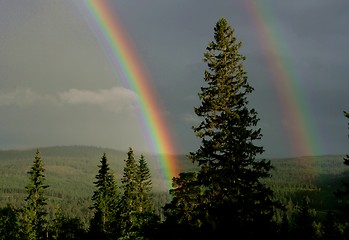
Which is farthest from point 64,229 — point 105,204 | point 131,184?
point 131,184

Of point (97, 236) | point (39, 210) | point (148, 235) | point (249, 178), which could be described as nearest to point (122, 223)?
point (97, 236)

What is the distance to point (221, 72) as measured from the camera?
29625mm

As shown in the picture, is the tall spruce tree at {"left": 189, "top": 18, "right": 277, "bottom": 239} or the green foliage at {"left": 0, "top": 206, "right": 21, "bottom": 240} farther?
the green foliage at {"left": 0, "top": 206, "right": 21, "bottom": 240}

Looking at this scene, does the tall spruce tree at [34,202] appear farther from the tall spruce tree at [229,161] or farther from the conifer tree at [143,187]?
the tall spruce tree at [229,161]

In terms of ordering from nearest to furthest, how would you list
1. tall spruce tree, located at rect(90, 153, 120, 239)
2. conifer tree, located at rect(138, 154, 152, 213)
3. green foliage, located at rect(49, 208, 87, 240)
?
conifer tree, located at rect(138, 154, 152, 213) < tall spruce tree, located at rect(90, 153, 120, 239) < green foliage, located at rect(49, 208, 87, 240)

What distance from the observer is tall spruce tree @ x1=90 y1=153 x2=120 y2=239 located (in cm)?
6525

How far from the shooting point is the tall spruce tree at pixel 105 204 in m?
65.2

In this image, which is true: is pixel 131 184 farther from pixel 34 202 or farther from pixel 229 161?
pixel 229 161

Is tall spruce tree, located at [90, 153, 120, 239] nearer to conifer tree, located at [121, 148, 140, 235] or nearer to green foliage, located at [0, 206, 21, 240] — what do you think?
conifer tree, located at [121, 148, 140, 235]

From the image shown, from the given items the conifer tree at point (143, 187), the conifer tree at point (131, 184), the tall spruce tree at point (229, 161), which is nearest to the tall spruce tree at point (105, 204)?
the conifer tree at point (131, 184)

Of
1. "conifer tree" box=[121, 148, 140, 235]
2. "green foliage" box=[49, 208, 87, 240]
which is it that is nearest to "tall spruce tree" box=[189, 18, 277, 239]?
"conifer tree" box=[121, 148, 140, 235]

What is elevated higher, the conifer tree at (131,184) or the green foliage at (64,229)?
the conifer tree at (131,184)

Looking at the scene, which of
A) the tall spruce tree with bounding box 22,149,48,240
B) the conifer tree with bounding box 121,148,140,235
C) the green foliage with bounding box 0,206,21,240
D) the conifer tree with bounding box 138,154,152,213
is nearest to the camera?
the conifer tree with bounding box 121,148,140,235

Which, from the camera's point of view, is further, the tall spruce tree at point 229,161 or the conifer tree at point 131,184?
the conifer tree at point 131,184
